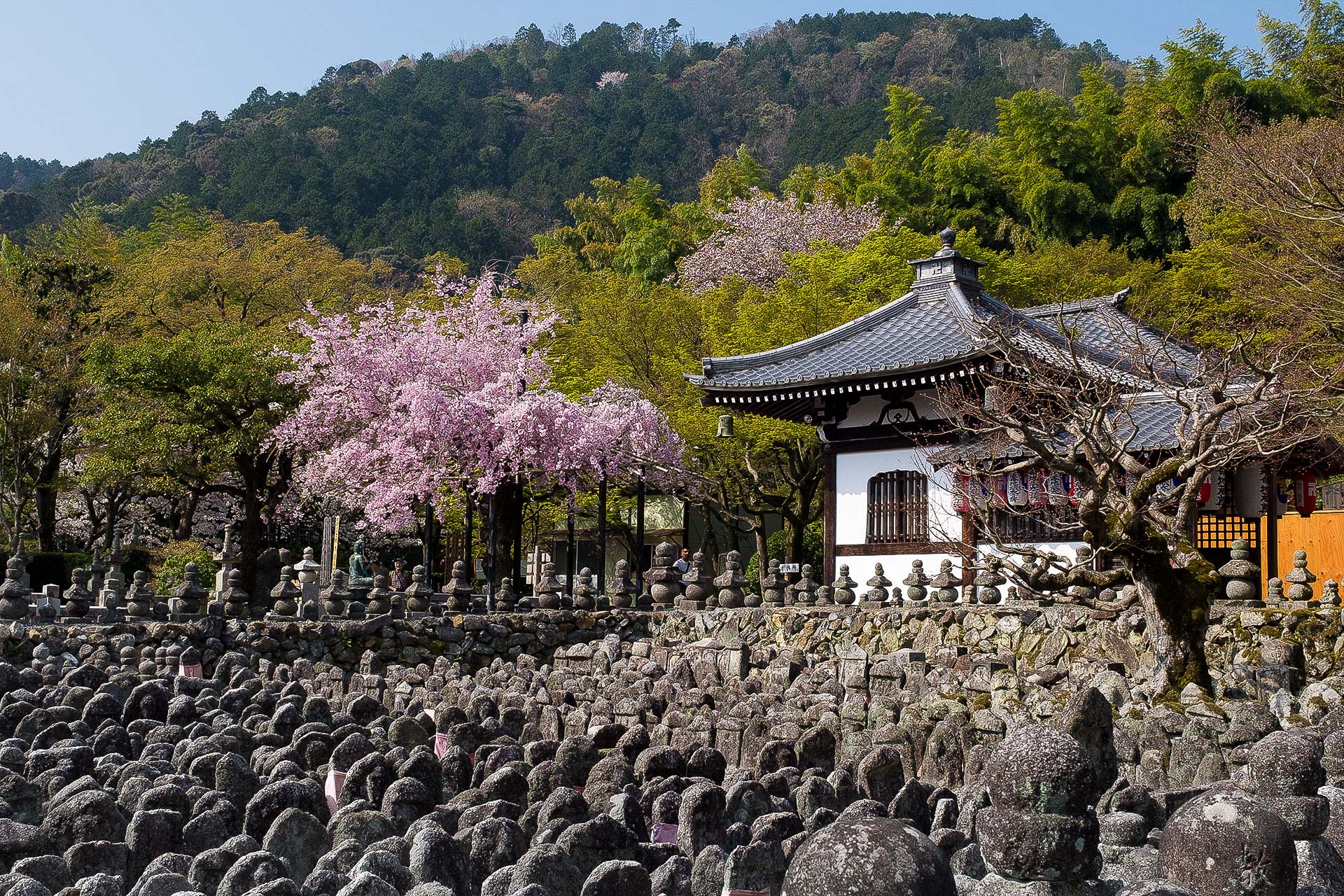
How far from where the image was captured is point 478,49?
333ft

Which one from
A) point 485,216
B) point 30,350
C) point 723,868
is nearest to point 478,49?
point 485,216

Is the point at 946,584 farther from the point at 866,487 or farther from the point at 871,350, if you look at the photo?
the point at 871,350

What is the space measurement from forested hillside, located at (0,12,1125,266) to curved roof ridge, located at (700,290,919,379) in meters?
34.0

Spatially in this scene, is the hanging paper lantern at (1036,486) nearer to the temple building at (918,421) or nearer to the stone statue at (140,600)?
the temple building at (918,421)

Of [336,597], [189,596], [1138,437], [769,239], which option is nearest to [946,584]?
[1138,437]

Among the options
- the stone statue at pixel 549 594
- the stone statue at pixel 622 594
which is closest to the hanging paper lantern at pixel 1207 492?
the stone statue at pixel 622 594

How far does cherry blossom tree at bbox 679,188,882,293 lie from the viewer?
3381cm

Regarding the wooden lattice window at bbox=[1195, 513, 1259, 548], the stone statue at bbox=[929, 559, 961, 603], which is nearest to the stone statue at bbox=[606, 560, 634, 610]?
the stone statue at bbox=[929, 559, 961, 603]

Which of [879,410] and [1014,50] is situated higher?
[1014,50]

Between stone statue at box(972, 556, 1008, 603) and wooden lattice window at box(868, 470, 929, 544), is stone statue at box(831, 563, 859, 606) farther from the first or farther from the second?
stone statue at box(972, 556, 1008, 603)

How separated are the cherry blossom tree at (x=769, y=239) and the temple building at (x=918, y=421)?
1396cm

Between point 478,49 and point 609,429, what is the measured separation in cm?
8823

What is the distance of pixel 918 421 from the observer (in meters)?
17.5

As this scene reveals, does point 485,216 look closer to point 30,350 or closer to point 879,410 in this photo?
point 30,350
